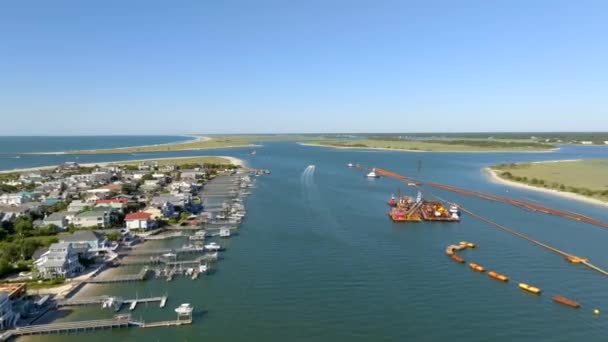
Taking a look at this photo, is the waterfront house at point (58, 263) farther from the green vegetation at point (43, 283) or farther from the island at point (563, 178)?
the island at point (563, 178)

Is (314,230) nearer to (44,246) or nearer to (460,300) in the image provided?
(460,300)

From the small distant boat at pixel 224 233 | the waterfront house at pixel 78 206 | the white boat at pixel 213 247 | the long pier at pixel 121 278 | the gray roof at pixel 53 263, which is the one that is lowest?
the long pier at pixel 121 278

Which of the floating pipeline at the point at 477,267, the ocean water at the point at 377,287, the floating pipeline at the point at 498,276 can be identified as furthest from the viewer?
the floating pipeline at the point at 477,267

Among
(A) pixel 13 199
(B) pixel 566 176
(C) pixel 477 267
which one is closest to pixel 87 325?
(C) pixel 477 267

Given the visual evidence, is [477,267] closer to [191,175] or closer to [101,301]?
[101,301]

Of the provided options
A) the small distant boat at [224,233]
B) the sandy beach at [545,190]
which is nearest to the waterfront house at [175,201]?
the small distant boat at [224,233]

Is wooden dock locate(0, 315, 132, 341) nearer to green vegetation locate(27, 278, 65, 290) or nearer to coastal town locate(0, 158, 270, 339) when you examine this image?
coastal town locate(0, 158, 270, 339)

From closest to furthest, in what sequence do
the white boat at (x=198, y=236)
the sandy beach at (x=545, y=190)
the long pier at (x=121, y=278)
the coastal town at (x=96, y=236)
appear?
the coastal town at (x=96, y=236) < the long pier at (x=121, y=278) < the white boat at (x=198, y=236) < the sandy beach at (x=545, y=190)

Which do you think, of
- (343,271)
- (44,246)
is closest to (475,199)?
(343,271)
